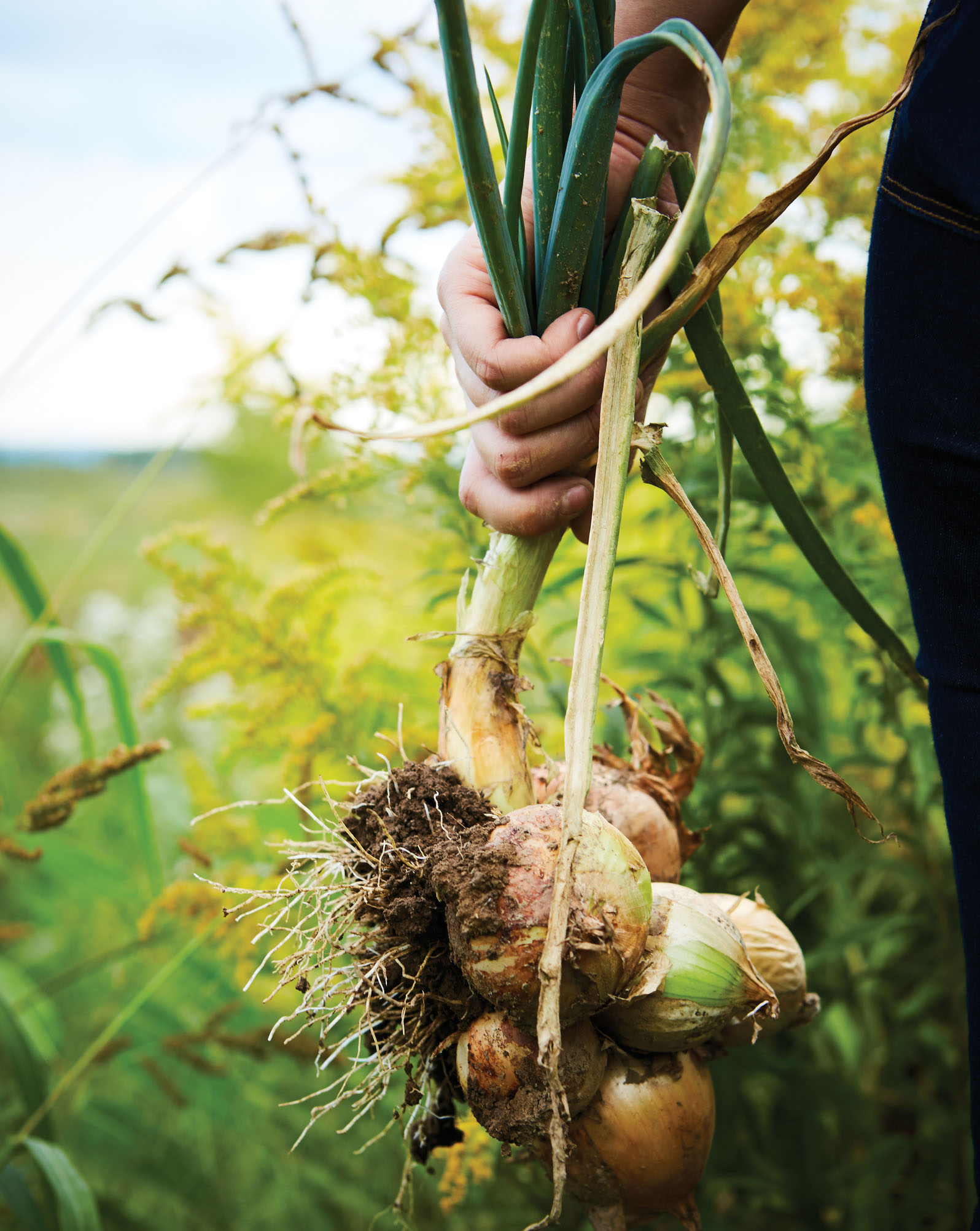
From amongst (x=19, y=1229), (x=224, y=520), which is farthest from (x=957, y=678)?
(x=224, y=520)

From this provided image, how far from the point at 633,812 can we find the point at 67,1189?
0.64 m

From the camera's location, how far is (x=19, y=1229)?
126cm

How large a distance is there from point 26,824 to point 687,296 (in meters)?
0.69

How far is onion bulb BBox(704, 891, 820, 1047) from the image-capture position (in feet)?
1.70

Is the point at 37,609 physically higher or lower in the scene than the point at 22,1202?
higher

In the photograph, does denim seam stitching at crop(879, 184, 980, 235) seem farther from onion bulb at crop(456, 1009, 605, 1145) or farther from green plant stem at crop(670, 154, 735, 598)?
onion bulb at crop(456, 1009, 605, 1145)

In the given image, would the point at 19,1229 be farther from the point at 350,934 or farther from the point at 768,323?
the point at 768,323

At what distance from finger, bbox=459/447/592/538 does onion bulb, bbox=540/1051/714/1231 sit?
31cm

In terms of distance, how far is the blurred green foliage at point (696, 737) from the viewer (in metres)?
0.86

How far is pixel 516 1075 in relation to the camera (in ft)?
1.41

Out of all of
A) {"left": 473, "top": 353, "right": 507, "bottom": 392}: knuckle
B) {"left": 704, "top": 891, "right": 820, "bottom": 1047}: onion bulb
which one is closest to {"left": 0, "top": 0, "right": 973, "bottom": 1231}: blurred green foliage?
{"left": 704, "top": 891, "right": 820, "bottom": 1047}: onion bulb

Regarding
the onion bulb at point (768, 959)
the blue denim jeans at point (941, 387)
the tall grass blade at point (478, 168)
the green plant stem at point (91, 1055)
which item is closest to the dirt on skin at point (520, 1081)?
the onion bulb at point (768, 959)

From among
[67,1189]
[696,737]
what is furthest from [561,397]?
[67,1189]

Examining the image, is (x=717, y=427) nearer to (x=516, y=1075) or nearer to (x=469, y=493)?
(x=469, y=493)
